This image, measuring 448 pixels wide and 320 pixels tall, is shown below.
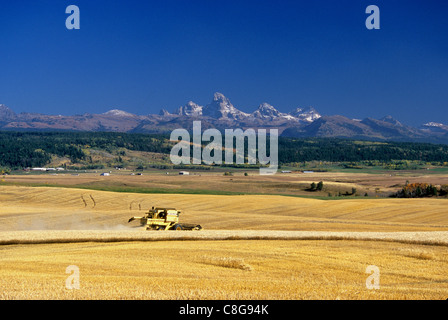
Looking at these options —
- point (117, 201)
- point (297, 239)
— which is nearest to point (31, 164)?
point (117, 201)

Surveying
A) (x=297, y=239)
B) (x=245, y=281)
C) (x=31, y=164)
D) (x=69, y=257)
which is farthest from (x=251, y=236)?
(x=31, y=164)

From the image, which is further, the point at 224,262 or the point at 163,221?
the point at 163,221

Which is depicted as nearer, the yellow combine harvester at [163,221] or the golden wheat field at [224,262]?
the golden wheat field at [224,262]

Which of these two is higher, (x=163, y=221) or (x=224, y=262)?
(x=224, y=262)

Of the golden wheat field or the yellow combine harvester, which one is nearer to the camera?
the golden wheat field

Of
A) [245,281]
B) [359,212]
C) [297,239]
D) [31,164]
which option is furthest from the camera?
[31,164]

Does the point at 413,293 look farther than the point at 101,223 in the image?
No

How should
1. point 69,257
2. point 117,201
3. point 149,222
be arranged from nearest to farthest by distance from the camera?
1. point 69,257
2. point 149,222
3. point 117,201
